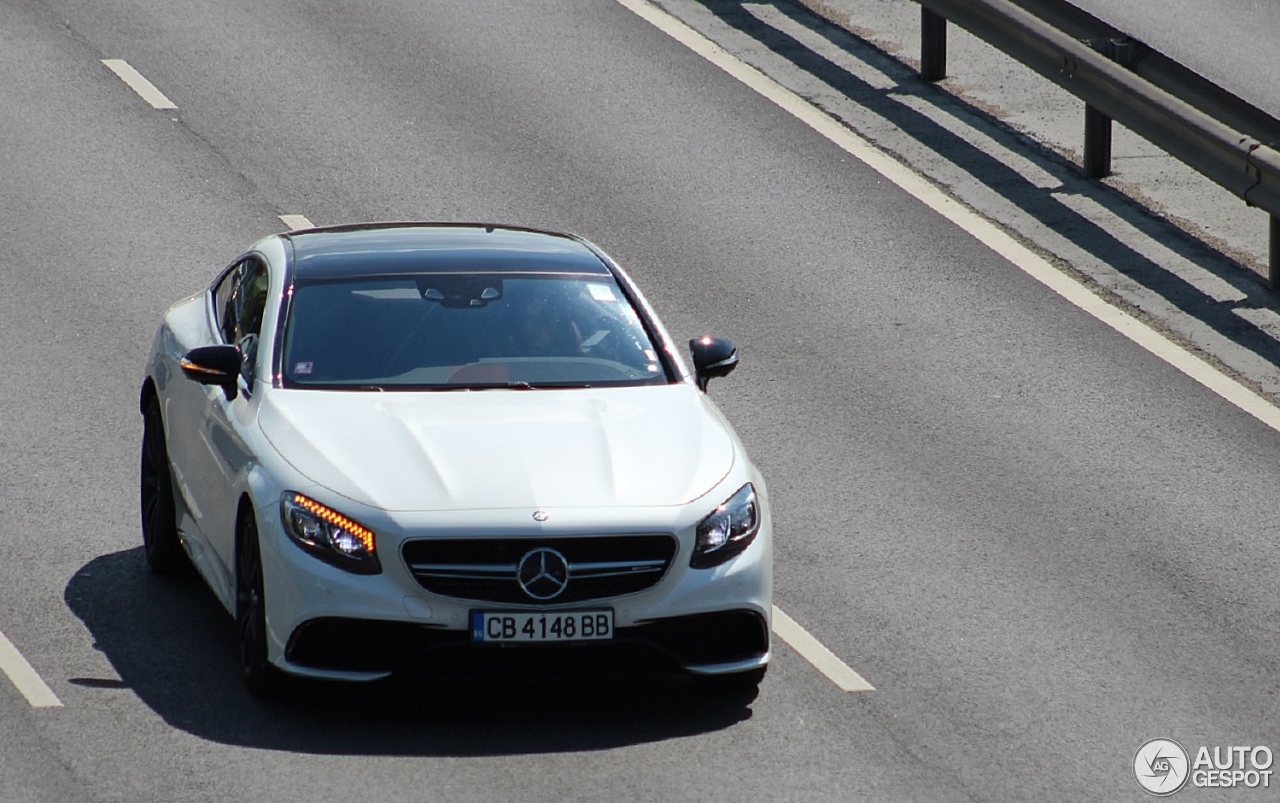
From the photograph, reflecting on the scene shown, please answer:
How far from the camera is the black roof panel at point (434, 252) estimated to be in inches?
362

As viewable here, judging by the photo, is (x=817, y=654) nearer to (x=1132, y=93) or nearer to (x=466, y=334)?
(x=466, y=334)

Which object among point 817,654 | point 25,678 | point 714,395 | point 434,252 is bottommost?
point 714,395

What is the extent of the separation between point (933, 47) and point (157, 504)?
1006cm

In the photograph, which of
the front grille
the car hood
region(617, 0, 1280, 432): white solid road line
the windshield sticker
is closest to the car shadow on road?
the front grille

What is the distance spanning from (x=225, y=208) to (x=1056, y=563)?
7.42 metres

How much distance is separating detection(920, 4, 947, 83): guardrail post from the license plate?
11.1 m

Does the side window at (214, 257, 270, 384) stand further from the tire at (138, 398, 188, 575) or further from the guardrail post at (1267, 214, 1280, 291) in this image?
the guardrail post at (1267, 214, 1280, 291)

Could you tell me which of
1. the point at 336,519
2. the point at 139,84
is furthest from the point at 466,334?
the point at 139,84

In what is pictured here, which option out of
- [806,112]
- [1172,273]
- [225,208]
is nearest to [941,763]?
[1172,273]

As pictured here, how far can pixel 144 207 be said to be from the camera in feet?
49.5

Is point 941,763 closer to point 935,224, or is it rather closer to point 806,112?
point 935,224

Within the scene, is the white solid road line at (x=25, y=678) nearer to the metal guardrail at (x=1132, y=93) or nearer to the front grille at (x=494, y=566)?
the front grille at (x=494, y=566)

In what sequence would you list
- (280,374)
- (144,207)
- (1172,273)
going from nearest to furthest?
1. (280,374)
2. (1172,273)
3. (144,207)

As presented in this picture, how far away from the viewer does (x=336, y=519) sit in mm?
7539
